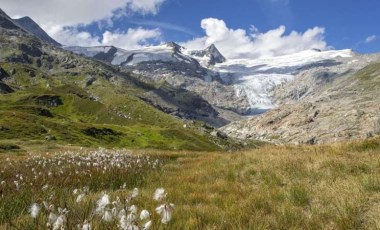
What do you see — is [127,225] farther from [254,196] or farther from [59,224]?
[254,196]

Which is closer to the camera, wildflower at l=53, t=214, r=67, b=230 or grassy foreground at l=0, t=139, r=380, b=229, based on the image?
wildflower at l=53, t=214, r=67, b=230

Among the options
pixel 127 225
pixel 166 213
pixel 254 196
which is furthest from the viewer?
pixel 254 196

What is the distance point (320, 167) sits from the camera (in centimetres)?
1248

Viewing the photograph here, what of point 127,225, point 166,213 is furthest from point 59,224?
point 166,213

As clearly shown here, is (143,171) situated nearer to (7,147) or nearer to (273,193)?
(273,193)

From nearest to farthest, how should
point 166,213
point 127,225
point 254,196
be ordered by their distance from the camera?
point 166,213, point 127,225, point 254,196

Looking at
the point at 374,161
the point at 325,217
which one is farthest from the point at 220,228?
the point at 374,161

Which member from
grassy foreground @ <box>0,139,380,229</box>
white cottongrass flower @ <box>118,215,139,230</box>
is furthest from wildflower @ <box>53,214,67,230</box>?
white cottongrass flower @ <box>118,215,139,230</box>

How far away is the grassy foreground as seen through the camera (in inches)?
278

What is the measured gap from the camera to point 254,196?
9289 millimetres

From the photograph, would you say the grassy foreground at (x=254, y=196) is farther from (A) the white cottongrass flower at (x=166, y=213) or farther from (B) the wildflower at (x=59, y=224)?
(A) the white cottongrass flower at (x=166, y=213)

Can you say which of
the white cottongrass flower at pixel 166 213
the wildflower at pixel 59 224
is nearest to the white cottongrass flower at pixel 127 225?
the white cottongrass flower at pixel 166 213

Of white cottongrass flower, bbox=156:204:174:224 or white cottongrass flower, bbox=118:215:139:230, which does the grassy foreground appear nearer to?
white cottongrass flower, bbox=118:215:139:230

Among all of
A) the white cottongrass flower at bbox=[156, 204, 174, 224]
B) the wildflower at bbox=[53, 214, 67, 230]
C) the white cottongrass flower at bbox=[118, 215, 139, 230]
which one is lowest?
the wildflower at bbox=[53, 214, 67, 230]
